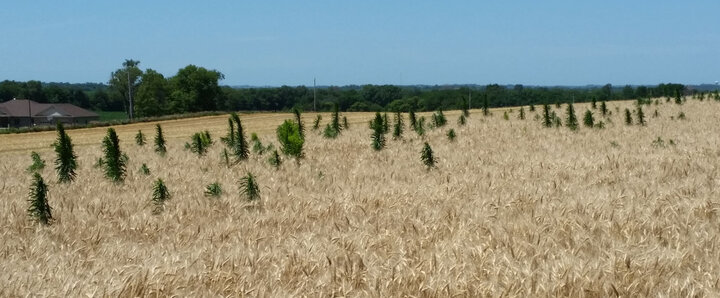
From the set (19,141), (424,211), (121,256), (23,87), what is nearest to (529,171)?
(424,211)

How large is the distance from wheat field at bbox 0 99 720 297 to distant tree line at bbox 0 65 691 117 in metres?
66.7

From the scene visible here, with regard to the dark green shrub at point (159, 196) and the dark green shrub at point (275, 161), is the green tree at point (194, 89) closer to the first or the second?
the dark green shrub at point (275, 161)

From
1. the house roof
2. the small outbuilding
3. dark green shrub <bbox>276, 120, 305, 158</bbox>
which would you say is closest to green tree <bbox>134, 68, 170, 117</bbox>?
the small outbuilding

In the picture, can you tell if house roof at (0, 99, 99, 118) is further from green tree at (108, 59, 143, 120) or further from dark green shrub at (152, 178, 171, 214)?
dark green shrub at (152, 178, 171, 214)

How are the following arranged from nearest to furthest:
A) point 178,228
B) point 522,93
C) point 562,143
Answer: point 178,228, point 562,143, point 522,93

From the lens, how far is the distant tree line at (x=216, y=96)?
99.1 meters

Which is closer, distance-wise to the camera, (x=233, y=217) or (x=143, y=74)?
(x=233, y=217)

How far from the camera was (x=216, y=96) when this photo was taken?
337 feet

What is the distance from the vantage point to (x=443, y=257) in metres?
5.12

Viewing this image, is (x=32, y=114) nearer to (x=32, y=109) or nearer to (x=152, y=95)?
(x=32, y=109)

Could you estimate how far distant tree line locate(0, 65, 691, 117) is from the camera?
325 ft

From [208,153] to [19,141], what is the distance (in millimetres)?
20709

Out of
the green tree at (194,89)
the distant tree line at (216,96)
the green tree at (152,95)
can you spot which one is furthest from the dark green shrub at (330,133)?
the green tree at (152,95)

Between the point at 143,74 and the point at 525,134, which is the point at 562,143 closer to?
the point at 525,134
